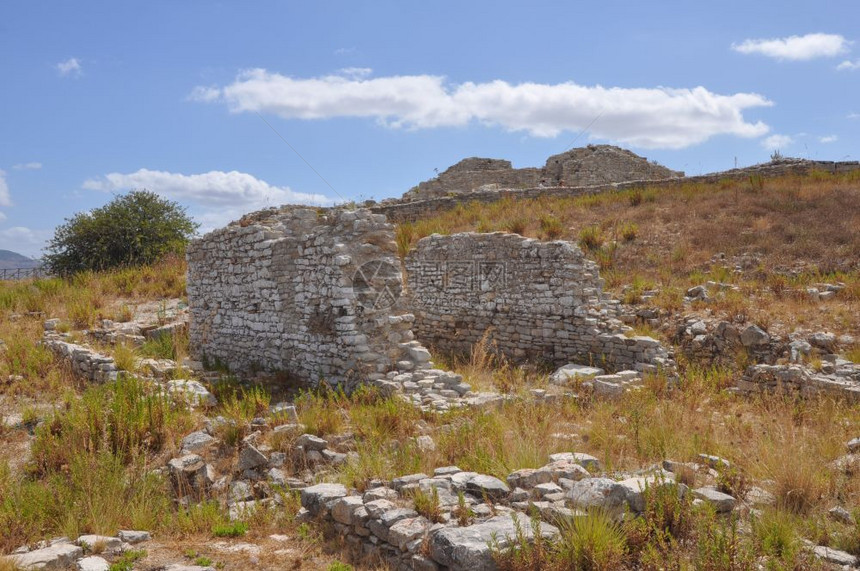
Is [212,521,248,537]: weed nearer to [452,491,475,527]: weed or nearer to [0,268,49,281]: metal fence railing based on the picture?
[452,491,475,527]: weed

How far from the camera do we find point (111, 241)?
69.2ft

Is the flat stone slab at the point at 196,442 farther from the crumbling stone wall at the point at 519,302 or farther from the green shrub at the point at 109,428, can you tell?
the crumbling stone wall at the point at 519,302

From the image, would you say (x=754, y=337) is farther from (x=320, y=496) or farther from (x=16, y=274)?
(x=16, y=274)

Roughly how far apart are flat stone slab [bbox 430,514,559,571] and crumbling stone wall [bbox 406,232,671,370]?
23.7 ft

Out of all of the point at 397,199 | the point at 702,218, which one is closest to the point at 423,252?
the point at 702,218

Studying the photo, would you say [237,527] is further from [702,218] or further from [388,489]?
[702,218]

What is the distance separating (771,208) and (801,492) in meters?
15.3

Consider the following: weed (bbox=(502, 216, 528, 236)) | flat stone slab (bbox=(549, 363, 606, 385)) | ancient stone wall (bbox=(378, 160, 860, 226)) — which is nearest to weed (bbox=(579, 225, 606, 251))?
weed (bbox=(502, 216, 528, 236))

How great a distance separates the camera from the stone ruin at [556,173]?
25.5 metres

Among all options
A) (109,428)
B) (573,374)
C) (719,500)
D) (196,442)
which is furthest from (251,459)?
(573,374)

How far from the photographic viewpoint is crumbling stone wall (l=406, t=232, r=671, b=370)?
1168 centimetres

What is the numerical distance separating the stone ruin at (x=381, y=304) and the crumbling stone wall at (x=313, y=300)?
0.02 metres

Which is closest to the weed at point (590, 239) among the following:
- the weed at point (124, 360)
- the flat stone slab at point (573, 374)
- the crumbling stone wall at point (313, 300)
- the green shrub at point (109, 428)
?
the flat stone slab at point (573, 374)

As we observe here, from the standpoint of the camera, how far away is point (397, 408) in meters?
7.59
